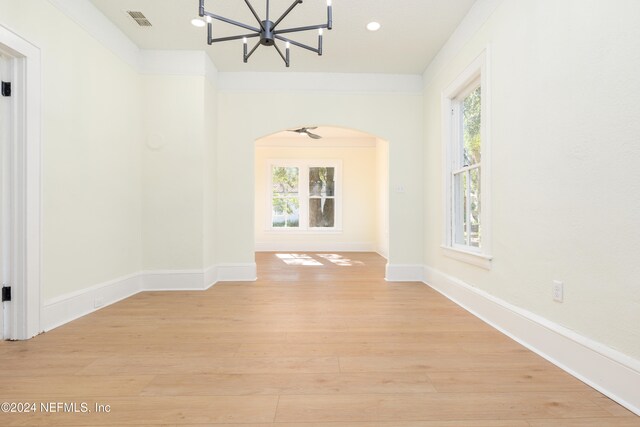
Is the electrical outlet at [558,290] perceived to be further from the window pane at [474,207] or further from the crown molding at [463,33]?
the crown molding at [463,33]

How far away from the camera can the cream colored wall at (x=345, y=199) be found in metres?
8.74

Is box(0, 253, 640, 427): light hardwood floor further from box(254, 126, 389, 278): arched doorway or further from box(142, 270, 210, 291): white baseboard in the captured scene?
box(254, 126, 389, 278): arched doorway

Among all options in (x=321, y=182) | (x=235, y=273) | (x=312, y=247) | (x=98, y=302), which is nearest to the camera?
(x=98, y=302)

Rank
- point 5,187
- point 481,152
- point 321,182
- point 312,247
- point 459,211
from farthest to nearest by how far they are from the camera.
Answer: point 321,182 < point 312,247 < point 459,211 < point 481,152 < point 5,187

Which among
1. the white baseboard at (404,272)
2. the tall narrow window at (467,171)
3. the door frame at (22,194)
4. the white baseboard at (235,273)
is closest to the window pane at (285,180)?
the white baseboard at (235,273)

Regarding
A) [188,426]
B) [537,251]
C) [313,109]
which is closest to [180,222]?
[313,109]

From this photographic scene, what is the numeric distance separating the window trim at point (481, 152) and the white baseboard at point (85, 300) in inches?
140

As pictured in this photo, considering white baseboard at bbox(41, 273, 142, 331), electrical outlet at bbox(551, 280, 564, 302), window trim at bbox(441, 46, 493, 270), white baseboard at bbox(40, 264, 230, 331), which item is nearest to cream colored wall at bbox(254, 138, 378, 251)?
white baseboard at bbox(40, 264, 230, 331)

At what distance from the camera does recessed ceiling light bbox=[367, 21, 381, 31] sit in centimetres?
358

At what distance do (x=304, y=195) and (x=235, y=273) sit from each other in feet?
14.2

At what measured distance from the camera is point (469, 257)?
3371 millimetres

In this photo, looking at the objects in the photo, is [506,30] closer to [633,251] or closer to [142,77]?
[633,251]

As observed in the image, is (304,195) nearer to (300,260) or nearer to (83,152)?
(300,260)

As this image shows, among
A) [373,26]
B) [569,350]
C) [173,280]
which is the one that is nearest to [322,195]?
[173,280]
